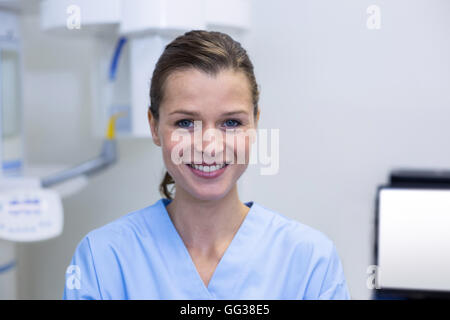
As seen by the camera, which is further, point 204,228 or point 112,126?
point 112,126

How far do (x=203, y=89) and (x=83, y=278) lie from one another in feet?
0.96

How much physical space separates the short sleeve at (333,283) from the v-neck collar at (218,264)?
107 millimetres

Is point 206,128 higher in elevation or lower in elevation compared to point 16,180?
higher

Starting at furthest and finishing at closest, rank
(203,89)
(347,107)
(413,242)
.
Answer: (347,107), (413,242), (203,89)

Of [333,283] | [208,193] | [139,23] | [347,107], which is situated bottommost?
[333,283]

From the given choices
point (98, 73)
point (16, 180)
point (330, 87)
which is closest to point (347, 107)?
point (330, 87)

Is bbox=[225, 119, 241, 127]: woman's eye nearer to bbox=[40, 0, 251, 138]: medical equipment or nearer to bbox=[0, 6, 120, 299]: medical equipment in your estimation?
bbox=[40, 0, 251, 138]: medical equipment

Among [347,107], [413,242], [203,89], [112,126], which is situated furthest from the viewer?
[112,126]

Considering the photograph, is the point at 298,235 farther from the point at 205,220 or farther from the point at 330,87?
the point at 330,87

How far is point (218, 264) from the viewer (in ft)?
2.39

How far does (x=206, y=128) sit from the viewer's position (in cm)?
67
